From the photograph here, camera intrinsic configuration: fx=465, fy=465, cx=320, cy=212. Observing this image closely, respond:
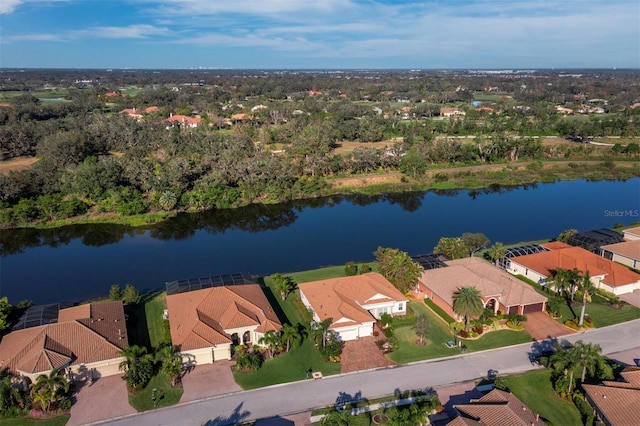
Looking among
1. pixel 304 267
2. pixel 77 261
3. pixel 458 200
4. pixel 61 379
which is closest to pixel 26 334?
pixel 61 379

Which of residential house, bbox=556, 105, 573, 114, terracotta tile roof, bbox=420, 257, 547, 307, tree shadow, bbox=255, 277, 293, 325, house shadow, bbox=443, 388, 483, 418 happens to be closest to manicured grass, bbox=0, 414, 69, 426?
tree shadow, bbox=255, 277, 293, 325

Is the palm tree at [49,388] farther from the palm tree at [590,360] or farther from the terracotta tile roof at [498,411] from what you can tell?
the palm tree at [590,360]

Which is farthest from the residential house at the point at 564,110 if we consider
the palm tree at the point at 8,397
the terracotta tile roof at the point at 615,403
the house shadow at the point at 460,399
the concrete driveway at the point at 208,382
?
the palm tree at the point at 8,397

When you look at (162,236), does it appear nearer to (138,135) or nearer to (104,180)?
(104,180)

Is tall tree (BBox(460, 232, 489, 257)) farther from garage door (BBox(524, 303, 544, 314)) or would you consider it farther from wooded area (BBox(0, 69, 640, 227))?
wooded area (BBox(0, 69, 640, 227))

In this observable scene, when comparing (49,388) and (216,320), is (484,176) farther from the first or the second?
(49,388)

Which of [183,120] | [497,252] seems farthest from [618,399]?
[183,120]
